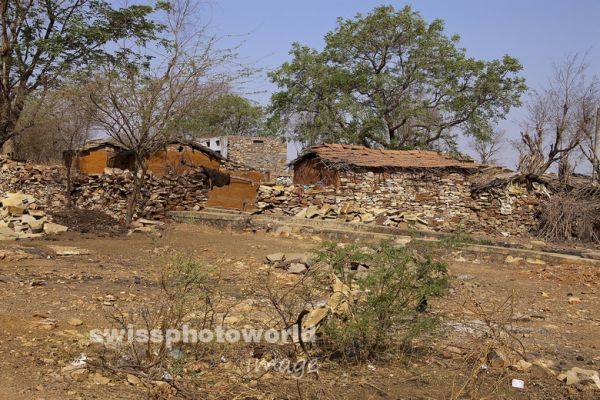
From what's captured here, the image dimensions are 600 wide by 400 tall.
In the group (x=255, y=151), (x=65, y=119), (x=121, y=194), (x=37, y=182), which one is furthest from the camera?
(x=255, y=151)

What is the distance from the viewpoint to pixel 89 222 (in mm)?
12469

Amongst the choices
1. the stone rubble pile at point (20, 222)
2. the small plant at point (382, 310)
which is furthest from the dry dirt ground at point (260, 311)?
the stone rubble pile at point (20, 222)

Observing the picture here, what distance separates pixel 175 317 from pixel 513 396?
252cm

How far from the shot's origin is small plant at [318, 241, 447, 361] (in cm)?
427

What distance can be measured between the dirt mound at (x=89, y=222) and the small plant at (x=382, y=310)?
7852mm

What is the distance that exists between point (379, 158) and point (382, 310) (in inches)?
531

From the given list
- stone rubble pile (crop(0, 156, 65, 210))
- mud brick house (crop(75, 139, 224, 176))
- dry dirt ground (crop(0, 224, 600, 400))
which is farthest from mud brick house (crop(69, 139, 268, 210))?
dry dirt ground (crop(0, 224, 600, 400))

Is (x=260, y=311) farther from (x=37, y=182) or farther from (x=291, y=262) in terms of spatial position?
(x=37, y=182)

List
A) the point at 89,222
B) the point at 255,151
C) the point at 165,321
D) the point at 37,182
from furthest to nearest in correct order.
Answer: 1. the point at 255,151
2. the point at 37,182
3. the point at 89,222
4. the point at 165,321

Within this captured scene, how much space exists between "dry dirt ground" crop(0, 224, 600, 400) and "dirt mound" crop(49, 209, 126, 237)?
80.0 inches

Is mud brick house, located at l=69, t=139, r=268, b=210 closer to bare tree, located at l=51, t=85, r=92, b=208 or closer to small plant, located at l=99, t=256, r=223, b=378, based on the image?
bare tree, located at l=51, t=85, r=92, b=208

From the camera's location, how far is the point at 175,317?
14.0ft

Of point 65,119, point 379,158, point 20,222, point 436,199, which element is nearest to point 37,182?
point 65,119

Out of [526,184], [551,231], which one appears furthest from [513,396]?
[526,184]
